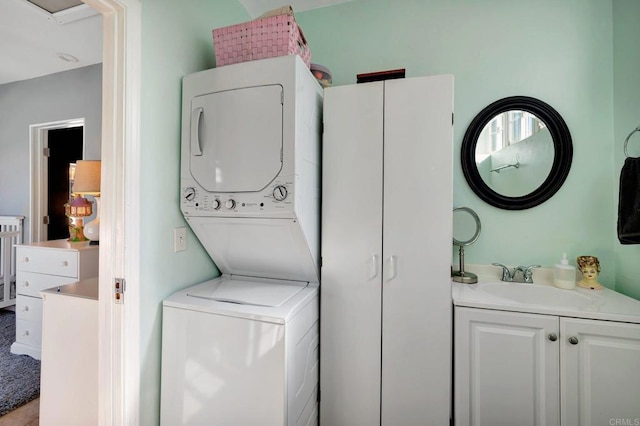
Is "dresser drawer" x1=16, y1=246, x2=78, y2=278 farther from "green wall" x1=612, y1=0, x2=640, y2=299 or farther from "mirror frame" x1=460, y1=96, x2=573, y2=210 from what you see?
"green wall" x1=612, y1=0, x2=640, y2=299

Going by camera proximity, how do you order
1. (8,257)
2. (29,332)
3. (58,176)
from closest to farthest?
1. (29,332)
2. (8,257)
3. (58,176)

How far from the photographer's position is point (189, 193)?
1501 millimetres

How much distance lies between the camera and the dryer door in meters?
1.37

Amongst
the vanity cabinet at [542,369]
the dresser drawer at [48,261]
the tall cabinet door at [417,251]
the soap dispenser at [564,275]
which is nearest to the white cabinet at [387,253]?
the tall cabinet door at [417,251]

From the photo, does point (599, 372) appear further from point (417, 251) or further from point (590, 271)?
point (417, 251)

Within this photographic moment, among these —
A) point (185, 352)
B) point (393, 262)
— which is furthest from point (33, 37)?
point (393, 262)

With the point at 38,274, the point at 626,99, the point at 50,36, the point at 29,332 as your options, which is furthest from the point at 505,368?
the point at 50,36

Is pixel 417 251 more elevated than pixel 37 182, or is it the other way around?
pixel 37 182

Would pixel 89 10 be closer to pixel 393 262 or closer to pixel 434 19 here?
pixel 434 19

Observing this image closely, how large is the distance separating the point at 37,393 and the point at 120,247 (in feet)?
5.65

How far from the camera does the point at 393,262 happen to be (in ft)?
4.96

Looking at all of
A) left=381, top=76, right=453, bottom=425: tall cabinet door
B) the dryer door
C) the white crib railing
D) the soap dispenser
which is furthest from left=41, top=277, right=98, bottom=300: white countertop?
the white crib railing

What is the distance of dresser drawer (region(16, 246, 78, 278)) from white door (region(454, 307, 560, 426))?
2.70 m

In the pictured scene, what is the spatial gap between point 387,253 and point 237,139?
3.13 feet
